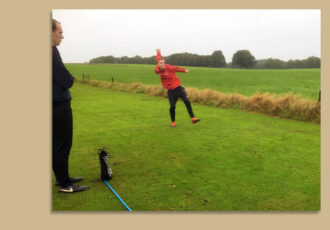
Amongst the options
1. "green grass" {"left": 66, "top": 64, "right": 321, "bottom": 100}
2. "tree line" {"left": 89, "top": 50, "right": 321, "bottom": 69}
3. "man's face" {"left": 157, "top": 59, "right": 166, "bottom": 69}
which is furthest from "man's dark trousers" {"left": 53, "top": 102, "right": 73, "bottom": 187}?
"man's face" {"left": 157, "top": 59, "right": 166, "bottom": 69}

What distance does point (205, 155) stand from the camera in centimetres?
461

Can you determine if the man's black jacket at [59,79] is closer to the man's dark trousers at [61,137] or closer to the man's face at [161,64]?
the man's dark trousers at [61,137]

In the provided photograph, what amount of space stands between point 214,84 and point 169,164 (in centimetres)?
200

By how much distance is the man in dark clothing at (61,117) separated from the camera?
3.46 m

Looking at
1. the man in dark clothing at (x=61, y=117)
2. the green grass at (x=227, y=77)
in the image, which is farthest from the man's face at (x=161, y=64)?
the man in dark clothing at (x=61, y=117)

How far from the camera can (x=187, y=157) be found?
462cm

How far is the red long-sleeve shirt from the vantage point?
4773 mm

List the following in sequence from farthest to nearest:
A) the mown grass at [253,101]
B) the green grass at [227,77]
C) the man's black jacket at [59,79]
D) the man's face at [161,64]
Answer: the mown grass at [253,101] < the green grass at [227,77] < the man's face at [161,64] < the man's black jacket at [59,79]

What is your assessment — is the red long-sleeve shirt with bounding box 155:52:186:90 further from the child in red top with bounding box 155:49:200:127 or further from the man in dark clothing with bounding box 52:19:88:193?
the man in dark clothing with bounding box 52:19:88:193

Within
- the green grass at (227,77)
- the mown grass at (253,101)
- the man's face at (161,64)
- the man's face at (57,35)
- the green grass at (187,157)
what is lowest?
the green grass at (187,157)

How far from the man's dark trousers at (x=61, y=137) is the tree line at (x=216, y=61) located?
1.59m

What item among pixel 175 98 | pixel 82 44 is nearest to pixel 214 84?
pixel 175 98

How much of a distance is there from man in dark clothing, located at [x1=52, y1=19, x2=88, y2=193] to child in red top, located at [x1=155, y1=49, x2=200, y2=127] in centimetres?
A: 167

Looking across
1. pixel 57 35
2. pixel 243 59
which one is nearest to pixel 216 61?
pixel 243 59
